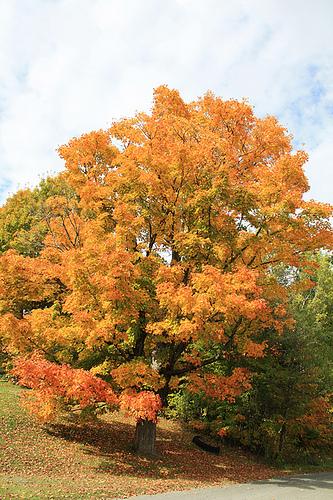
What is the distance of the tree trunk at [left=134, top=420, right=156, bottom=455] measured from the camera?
15617 millimetres

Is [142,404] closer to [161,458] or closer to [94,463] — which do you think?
[94,463]

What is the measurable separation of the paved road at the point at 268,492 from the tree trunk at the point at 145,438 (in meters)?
3.55

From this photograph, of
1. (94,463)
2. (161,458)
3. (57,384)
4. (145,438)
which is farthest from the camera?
(161,458)

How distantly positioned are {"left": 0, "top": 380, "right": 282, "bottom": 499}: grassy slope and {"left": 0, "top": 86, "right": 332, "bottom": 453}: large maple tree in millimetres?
1409

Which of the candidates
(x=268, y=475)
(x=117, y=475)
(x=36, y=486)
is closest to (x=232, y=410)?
(x=268, y=475)

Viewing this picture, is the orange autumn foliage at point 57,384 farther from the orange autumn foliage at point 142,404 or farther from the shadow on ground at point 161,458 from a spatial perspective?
the shadow on ground at point 161,458

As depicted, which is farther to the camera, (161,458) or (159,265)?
(161,458)

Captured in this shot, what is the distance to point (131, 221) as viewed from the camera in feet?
46.9

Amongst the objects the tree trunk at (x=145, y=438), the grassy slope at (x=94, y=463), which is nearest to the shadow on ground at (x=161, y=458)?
the grassy slope at (x=94, y=463)

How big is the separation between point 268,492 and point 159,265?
7405 mm

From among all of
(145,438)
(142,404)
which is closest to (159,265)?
(142,404)

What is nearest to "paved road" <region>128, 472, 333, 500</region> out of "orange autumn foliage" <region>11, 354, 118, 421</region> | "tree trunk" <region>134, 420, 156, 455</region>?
"orange autumn foliage" <region>11, 354, 118, 421</region>

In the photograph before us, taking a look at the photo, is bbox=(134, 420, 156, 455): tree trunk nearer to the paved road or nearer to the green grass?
the green grass

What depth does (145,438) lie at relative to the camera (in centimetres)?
1569
